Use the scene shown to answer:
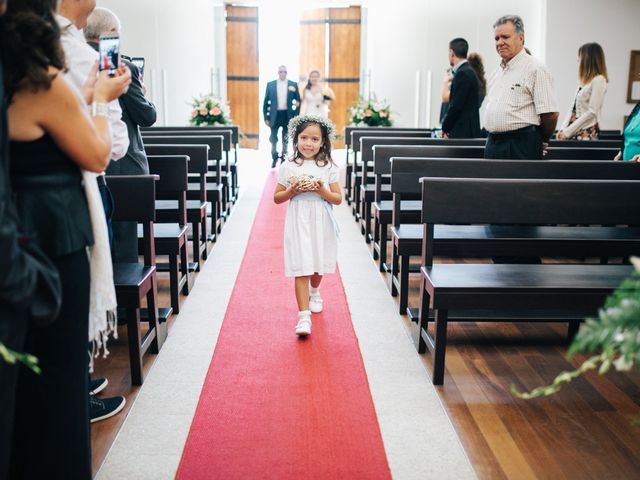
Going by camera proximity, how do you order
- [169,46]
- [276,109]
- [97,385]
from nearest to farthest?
[97,385] → [169,46] → [276,109]

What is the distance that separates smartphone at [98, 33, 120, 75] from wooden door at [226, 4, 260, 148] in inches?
500

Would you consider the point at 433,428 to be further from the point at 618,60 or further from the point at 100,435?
the point at 618,60

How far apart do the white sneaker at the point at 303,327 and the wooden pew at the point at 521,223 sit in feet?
1.94

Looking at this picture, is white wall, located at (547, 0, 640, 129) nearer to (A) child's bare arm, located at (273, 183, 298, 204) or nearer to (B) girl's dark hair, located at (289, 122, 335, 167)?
(B) girl's dark hair, located at (289, 122, 335, 167)

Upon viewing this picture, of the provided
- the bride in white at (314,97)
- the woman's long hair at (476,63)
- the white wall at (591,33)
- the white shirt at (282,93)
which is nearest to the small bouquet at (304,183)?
the woman's long hair at (476,63)

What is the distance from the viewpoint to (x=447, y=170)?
4.52 metres

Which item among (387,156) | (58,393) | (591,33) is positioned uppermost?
(591,33)

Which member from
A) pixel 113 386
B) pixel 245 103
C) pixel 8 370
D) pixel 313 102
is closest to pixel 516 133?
pixel 113 386

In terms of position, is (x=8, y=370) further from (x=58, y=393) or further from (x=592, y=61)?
(x=592, y=61)

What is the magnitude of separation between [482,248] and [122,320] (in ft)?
6.53

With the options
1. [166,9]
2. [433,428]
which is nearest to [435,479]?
[433,428]

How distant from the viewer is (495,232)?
163 inches

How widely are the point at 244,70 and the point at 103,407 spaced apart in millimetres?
12851

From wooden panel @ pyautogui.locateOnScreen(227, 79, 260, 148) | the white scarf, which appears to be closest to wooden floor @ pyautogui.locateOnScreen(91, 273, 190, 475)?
the white scarf
